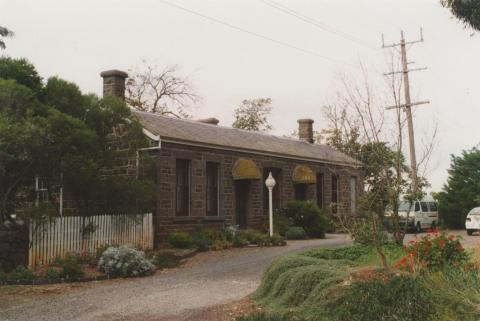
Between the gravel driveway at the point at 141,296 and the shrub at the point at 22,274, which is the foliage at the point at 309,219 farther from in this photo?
the shrub at the point at 22,274

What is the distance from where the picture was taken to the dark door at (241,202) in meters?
22.8

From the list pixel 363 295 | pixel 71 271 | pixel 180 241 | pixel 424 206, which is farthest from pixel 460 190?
pixel 363 295

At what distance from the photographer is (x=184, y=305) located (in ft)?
30.4

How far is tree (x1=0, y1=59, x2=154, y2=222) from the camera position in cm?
1332

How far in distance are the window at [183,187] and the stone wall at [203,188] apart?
15 cm

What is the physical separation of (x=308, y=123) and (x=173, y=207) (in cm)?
1516

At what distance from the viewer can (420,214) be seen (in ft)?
96.3

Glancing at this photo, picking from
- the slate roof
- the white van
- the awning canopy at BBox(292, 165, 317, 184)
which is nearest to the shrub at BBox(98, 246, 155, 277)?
the slate roof

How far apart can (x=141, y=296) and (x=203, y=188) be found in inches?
404

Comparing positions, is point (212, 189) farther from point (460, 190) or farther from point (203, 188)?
point (460, 190)

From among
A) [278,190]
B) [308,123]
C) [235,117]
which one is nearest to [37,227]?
[278,190]

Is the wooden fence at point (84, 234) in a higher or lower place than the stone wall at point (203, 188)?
lower

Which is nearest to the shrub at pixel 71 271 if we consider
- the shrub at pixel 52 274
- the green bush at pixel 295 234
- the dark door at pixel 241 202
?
the shrub at pixel 52 274

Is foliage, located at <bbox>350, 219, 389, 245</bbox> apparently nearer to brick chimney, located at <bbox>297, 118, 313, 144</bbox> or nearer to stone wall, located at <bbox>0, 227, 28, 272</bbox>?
stone wall, located at <bbox>0, 227, 28, 272</bbox>
